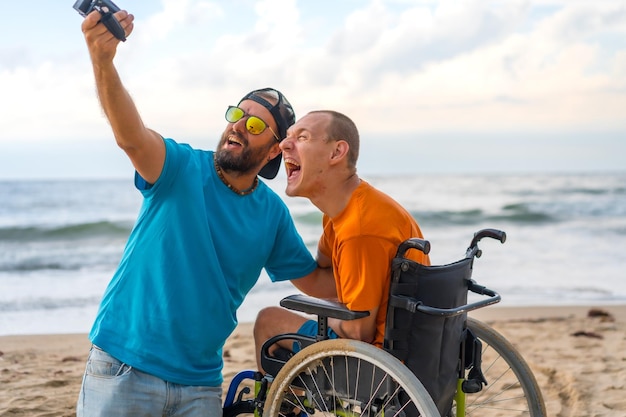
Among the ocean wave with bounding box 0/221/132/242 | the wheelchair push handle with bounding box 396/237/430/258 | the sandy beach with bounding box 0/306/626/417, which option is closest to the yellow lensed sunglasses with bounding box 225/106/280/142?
the wheelchair push handle with bounding box 396/237/430/258

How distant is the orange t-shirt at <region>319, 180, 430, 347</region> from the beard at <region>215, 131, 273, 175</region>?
574 millimetres

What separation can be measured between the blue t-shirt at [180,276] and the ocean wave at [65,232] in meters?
13.2

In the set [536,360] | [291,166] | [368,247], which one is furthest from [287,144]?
[536,360]

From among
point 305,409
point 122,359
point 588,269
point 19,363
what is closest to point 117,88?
point 122,359

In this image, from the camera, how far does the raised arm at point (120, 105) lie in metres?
2.39

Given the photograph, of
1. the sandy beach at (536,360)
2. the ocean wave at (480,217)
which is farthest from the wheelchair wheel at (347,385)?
the ocean wave at (480,217)

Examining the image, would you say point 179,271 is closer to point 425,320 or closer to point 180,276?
point 180,276

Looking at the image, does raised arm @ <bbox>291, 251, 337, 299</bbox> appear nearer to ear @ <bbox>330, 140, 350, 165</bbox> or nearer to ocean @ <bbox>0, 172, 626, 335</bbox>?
ear @ <bbox>330, 140, 350, 165</bbox>

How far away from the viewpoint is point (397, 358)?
2521 millimetres

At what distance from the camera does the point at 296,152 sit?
9.10 ft

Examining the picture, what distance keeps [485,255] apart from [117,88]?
9.83 meters

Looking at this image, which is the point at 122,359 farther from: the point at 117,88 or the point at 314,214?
the point at 314,214

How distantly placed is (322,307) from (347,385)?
29 centimetres

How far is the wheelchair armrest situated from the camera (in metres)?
2.50
